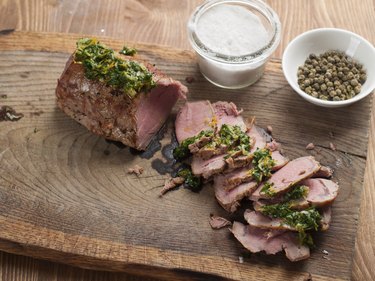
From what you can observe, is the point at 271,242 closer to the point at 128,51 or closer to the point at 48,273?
the point at 48,273

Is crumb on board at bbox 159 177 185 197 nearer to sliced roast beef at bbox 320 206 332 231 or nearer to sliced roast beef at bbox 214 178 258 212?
sliced roast beef at bbox 214 178 258 212

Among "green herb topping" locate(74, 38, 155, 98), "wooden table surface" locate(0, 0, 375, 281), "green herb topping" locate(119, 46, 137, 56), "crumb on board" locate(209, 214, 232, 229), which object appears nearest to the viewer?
"crumb on board" locate(209, 214, 232, 229)

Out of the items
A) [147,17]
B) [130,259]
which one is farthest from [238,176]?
[147,17]

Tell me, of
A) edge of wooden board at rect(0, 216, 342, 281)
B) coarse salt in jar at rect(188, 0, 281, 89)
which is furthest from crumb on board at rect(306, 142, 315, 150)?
edge of wooden board at rect(0, 216, 342, 281)

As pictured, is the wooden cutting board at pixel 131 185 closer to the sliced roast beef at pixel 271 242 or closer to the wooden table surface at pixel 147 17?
the sliced roast beef at pixel 271 242

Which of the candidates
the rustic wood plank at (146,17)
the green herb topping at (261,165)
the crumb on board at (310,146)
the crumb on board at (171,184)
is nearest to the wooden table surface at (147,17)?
the rustic wood plank at (146,17)
